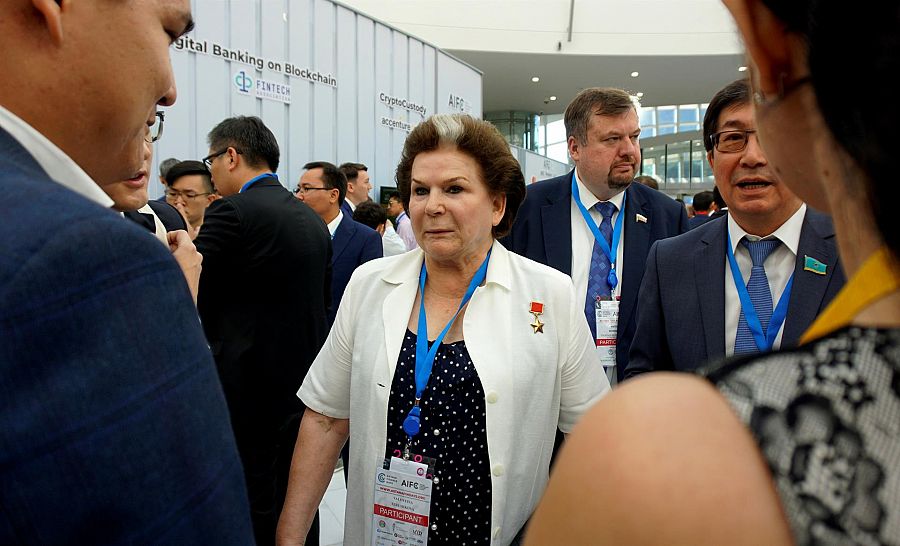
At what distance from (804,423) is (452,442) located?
1463mm

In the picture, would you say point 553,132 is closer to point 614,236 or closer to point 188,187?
point 188,187

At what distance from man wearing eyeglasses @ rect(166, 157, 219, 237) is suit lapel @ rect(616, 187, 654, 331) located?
298 cm

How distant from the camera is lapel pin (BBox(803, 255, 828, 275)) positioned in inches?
77.5

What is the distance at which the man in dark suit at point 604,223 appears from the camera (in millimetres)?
3059

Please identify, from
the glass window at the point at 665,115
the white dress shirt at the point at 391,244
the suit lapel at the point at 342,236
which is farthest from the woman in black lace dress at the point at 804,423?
the glass window at the point at 665,115

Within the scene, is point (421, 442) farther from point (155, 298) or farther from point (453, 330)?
point (155, 298)

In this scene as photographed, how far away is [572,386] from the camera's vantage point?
193 cm

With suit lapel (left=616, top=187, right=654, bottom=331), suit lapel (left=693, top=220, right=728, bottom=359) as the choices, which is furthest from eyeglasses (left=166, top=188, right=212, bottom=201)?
suit lapel (left=693, top=220, right=728, bottom=359)

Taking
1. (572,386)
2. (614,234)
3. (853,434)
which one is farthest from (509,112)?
(853,434)

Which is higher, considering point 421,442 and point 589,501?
point 589,501

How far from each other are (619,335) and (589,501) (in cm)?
268

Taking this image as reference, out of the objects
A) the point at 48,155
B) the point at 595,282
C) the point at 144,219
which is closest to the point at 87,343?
the point at 48,155

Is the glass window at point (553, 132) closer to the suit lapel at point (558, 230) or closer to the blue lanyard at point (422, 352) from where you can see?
the suit lapel at point (558, 230)

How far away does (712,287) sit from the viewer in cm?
214
